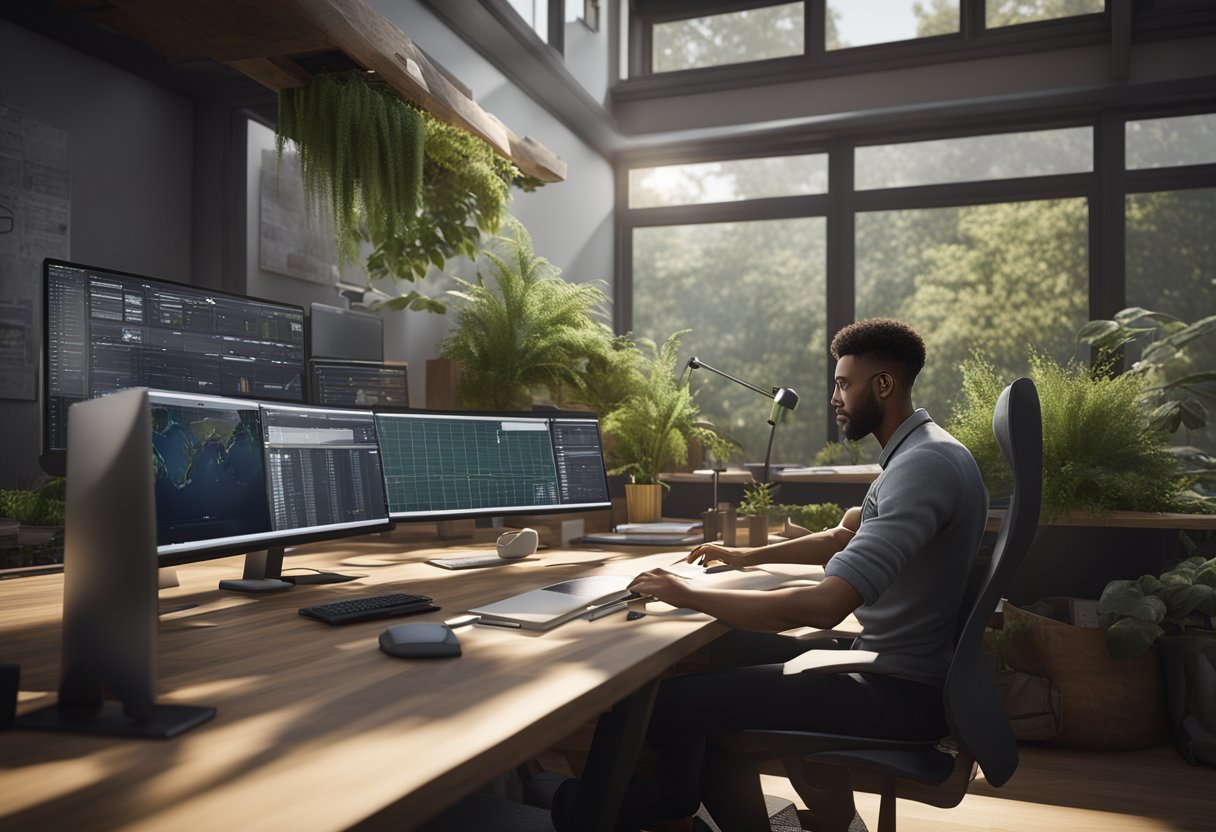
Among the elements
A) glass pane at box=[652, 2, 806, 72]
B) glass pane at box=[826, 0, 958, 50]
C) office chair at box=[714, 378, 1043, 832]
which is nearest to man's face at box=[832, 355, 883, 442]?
office chair at box=[714, 378, 1043, 832]

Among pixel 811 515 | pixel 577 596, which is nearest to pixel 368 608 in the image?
pixel 577 596

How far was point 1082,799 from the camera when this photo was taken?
2740 millimetres

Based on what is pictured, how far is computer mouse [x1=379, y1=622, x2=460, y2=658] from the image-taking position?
4.54 feet

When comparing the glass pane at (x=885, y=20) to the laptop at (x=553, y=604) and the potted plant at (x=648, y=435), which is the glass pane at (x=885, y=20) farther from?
the laptop at (x=553, y=604)

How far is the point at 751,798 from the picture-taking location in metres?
1.71

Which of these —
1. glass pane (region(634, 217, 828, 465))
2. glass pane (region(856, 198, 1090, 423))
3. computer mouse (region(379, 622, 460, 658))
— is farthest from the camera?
glass pane (region(634, 217, 828, 465))

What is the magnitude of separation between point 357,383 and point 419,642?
154 centimetres

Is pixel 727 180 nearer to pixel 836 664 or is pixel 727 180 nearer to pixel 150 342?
pixel 150 342

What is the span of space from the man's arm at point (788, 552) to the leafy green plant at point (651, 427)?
806mm

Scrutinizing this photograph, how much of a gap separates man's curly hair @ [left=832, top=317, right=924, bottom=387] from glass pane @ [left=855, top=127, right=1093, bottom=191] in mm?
4192

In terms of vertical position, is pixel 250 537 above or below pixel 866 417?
below

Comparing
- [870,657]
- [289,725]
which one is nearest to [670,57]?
[870,657]

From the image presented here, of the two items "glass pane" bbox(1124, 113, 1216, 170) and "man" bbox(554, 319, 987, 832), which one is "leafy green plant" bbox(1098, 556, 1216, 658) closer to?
"man" bbox(554, 319, 987, 832)

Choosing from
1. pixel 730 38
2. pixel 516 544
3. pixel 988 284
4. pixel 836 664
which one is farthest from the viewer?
pixel 730 38
